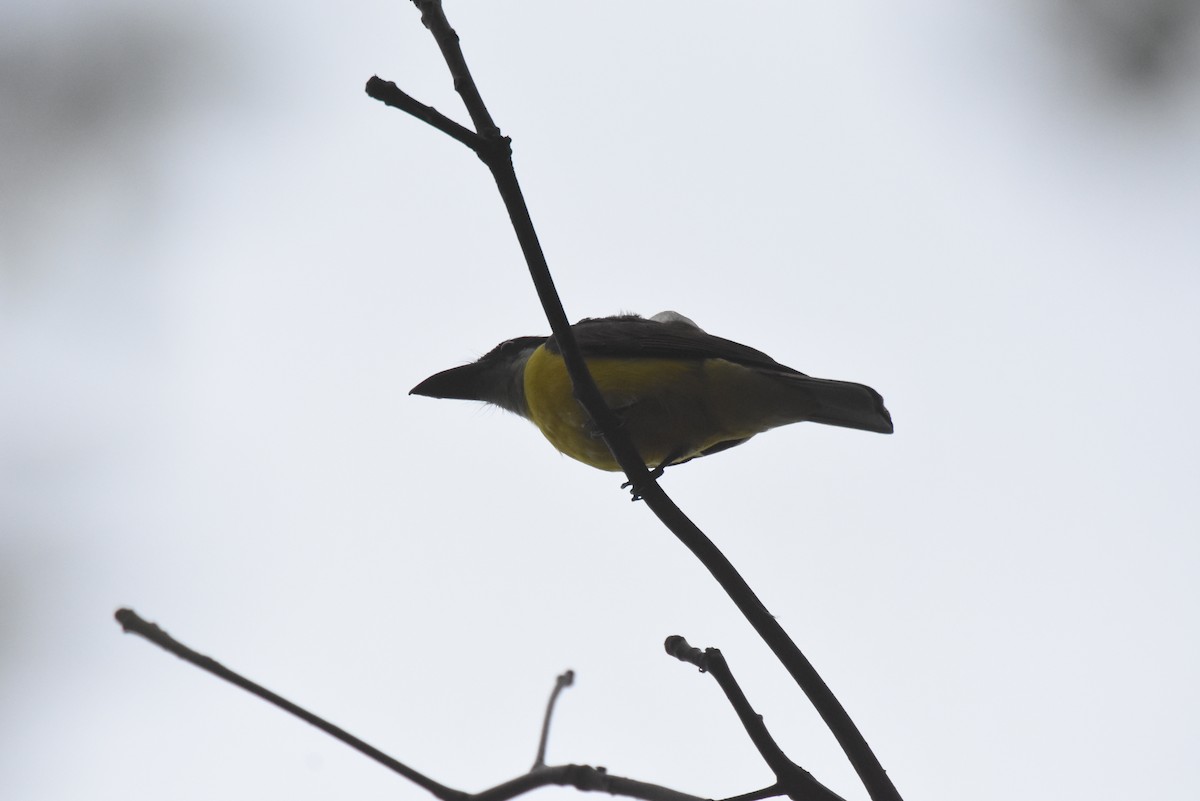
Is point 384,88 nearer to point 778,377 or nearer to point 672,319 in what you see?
point 778,377

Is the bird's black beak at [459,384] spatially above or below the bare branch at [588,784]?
above

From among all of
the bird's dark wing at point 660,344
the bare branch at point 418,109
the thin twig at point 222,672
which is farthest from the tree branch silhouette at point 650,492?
the bird's dark wing at point 660,344

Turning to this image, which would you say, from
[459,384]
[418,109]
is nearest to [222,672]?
[418,109]

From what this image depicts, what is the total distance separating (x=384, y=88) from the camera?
243cm

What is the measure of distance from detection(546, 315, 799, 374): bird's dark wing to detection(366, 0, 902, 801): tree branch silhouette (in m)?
1.85

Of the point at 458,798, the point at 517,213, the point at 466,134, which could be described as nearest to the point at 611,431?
the point at 517,213

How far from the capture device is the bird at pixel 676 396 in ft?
16.1

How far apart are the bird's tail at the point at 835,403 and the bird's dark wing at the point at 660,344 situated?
0.13m

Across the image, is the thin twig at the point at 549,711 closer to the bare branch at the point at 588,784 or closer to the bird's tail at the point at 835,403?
the bare branch at the point at 588,784

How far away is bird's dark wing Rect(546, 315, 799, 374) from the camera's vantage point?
509cm

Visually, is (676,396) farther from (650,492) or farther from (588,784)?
(588,784)

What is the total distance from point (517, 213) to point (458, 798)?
150 cm

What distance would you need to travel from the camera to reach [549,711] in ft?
8.65

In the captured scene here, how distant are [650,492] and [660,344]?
1935mm
